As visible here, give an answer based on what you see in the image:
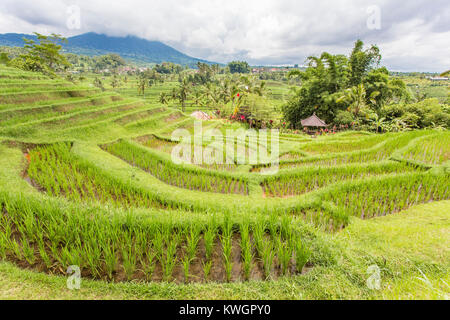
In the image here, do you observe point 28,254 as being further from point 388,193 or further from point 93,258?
point 388,193

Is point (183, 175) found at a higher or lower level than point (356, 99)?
lower

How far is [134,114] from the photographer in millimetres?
12781

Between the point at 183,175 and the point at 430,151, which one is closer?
the point at 183,175

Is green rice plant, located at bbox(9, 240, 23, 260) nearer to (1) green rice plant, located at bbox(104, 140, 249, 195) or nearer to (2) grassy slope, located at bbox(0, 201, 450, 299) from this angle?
(2) grassy slope, located at bbox(0, 201, 450, 299)

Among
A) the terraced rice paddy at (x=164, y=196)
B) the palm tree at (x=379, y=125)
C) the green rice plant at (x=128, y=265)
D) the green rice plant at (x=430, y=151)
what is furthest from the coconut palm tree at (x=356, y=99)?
the green rice plant at (x=128, y=265)

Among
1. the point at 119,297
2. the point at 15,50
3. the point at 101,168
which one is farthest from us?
the point at 15,50

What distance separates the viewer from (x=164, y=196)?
4.68 metres

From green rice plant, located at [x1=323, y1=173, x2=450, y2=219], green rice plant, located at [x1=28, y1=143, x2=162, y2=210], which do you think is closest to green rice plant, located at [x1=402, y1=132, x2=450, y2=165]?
green rice plant, located at [x1=323, y1=173, x2=450, y2=219]

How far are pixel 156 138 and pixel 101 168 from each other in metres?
5.59

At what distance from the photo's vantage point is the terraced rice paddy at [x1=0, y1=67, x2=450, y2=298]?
227 cm

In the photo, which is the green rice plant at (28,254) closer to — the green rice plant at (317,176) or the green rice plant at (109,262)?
the green rice plant at (109,262)

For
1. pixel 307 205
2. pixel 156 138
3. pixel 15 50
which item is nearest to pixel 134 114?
pixel 156 138


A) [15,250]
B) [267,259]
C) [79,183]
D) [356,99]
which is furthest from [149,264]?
[356,99]

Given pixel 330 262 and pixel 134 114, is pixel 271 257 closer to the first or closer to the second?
pixel 330 262
